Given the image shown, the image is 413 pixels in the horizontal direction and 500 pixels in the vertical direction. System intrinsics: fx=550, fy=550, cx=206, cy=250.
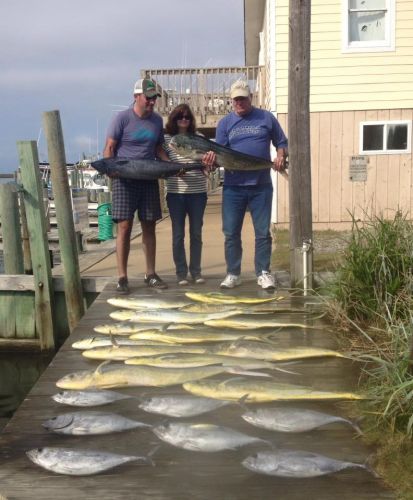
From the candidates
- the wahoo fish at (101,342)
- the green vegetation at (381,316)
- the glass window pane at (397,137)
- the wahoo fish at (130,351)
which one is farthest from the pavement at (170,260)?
the glass window pane at (397,137)

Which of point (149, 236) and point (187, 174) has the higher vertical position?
point (187, 174)

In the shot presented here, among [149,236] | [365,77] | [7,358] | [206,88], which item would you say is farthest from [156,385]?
[206,88]

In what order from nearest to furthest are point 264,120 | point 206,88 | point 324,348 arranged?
point 324,348
point 264,120
point 206,88

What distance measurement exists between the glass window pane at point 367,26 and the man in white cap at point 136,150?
7320 mm

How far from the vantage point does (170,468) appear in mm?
2471

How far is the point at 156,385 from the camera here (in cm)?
335

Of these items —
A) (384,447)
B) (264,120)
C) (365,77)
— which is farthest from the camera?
(365,77)

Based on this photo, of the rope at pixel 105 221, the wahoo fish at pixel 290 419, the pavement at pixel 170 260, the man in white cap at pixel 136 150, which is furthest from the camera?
the rope at pixel 105 221

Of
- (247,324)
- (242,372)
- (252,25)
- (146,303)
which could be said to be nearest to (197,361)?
(242,372)

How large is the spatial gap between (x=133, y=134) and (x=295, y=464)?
366 cm

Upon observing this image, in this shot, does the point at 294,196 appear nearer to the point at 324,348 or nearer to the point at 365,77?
the point at 324,348

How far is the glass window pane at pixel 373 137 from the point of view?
11250mm

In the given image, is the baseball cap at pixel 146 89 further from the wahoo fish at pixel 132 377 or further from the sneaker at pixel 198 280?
the wahoo fish at pixel 132 377

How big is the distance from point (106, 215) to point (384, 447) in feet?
37.7
